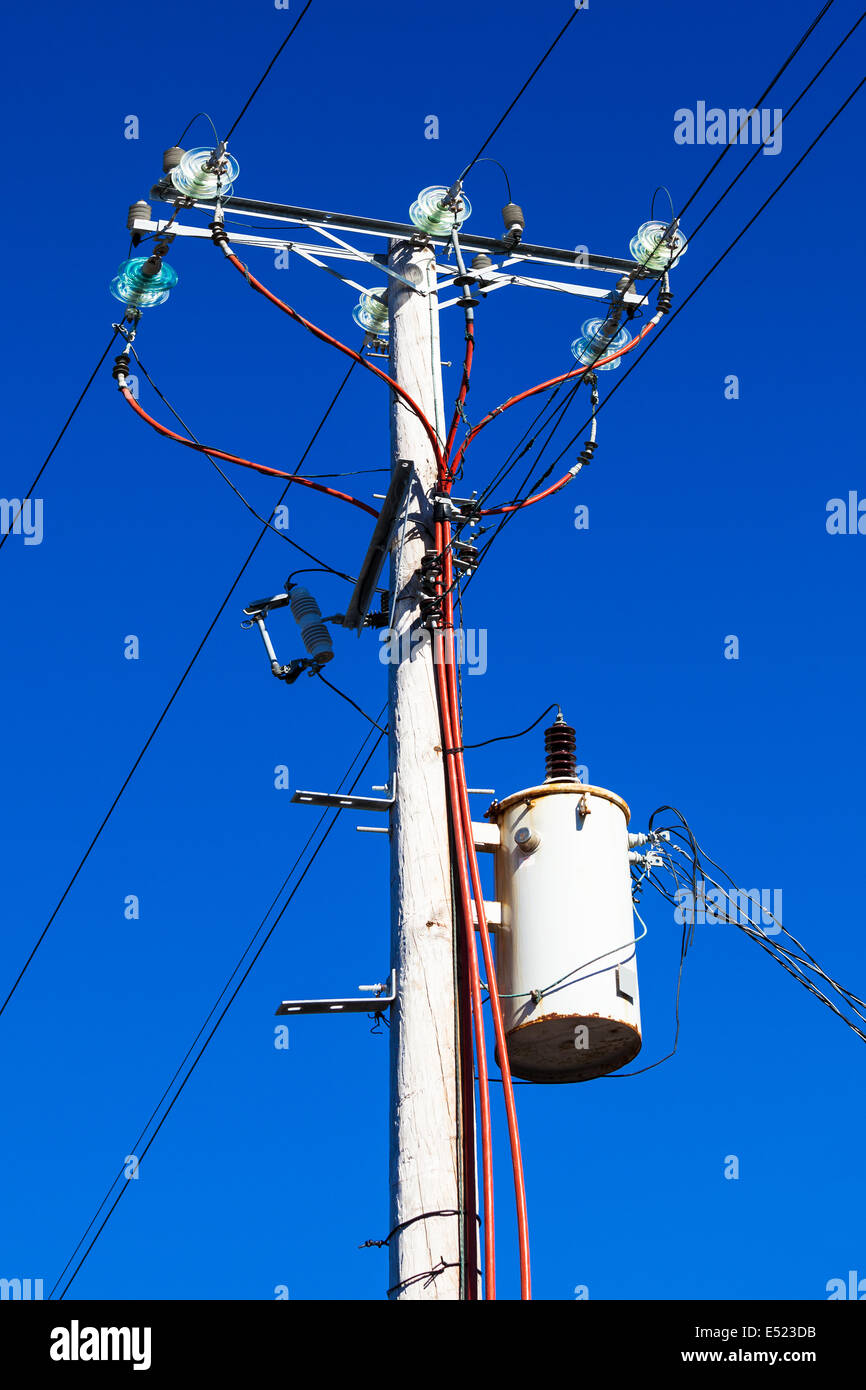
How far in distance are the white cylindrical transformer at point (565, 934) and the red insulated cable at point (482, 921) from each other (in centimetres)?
20

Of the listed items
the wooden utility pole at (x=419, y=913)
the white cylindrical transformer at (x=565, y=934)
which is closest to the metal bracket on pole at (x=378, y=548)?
the wooden utility pole at (x=419, y=913)

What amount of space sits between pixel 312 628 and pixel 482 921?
2.33 m

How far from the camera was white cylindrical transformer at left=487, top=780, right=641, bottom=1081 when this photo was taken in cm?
759

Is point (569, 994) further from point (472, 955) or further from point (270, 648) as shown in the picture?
point (270, 648)

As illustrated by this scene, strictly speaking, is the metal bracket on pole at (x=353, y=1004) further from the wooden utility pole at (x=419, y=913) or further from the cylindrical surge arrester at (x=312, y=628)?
the cylindrical surge arrester at (x=312, y=628)

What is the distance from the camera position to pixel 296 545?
9602 mm

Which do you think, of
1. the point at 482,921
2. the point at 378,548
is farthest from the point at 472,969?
the point at 378,548

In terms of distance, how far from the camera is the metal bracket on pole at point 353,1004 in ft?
24.0

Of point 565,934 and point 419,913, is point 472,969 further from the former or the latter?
point 565,934
